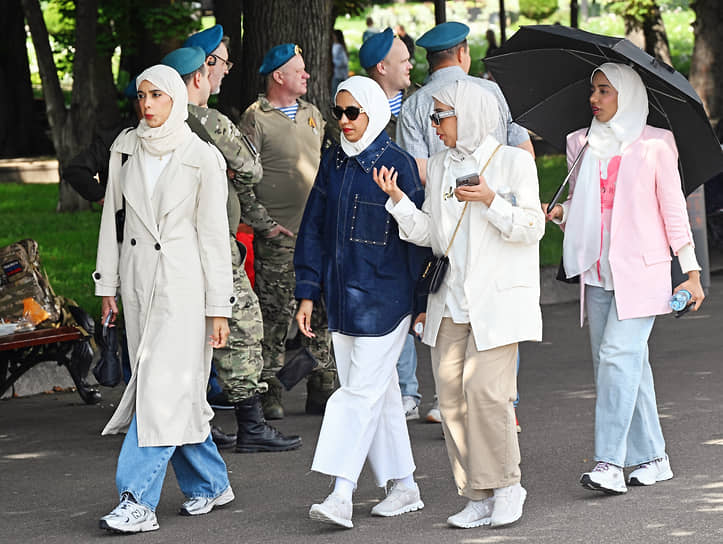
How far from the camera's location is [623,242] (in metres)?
6.27

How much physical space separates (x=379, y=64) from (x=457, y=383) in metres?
2.95

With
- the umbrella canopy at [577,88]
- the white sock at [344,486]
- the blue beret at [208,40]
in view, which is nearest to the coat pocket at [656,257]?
the umbrella canopy at [577,88]

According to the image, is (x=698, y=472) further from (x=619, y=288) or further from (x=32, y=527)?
(x=32, y=527)

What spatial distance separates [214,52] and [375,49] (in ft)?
3.71

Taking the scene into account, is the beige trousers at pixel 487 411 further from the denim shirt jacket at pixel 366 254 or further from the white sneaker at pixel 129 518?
the white sneaker at pixel 129 518

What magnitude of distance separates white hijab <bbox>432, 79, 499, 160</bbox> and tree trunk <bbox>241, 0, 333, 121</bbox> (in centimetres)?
531

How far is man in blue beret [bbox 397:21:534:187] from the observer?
772cm

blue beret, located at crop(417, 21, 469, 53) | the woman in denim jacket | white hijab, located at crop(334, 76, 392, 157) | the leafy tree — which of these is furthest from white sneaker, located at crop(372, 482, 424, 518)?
the leafy tree

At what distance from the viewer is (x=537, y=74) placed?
22.6 ft

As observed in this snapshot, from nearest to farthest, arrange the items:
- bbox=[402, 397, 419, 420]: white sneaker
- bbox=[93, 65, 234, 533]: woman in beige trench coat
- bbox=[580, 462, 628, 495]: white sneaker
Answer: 1. bbox=[93, 65, 234, 533]: woman in beige trench coat
2. bbox=[580, 462, 628, 495]: white sneaker
3. bbox=[402, 397, 419, 420]: white sneaker

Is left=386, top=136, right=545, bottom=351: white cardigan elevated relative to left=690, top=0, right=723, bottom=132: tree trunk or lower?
lower

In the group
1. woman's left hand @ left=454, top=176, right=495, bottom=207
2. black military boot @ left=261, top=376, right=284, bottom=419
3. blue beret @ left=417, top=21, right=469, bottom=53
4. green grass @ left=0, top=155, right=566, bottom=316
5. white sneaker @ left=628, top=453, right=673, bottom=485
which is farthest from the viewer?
green grass @ left=0, top=155, right=566, bottom=316

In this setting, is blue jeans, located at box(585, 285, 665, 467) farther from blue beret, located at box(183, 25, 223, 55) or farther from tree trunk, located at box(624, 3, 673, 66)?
tree trunk, located at box(624, 3, 673, 66)

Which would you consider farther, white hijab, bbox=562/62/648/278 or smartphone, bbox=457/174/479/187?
white hijab, bbox=562/62/648/278
